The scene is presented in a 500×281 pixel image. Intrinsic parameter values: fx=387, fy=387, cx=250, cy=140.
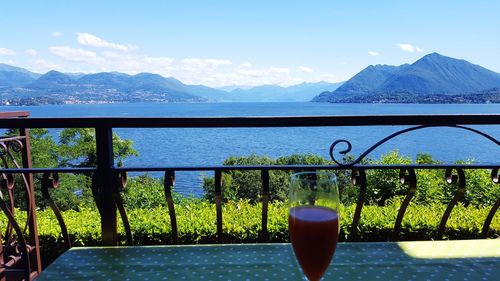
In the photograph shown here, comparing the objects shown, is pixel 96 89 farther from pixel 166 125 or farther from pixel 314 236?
pixel 314 236

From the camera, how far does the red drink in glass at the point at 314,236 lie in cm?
56

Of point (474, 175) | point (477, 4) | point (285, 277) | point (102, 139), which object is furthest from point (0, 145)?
point (477, 4)

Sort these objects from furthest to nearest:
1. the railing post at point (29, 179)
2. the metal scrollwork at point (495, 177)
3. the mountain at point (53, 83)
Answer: the mountain at point (53, 83) < the railing post at point (29, 179) < the metal scrollwork at point (495, 177)

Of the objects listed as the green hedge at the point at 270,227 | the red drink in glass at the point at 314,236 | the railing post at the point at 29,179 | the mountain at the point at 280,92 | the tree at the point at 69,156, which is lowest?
the tree at the point at 69,156

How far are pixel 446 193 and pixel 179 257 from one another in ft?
26.6

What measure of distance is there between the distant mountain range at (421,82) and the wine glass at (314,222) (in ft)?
194

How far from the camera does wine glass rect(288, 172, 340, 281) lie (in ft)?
1.86

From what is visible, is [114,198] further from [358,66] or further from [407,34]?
[358,66]

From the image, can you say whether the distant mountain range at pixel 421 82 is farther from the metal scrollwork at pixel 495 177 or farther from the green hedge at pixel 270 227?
the metal scrollwork at pixel 495 177

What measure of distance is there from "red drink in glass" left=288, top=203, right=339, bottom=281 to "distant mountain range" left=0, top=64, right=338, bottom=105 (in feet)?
206

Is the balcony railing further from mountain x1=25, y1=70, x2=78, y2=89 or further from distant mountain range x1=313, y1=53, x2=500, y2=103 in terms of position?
mountain x1=25, y1=70, x2=78, y2=89

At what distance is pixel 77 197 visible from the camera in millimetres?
13875

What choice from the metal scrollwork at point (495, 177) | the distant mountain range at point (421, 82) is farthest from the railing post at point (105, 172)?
the distant mountain range at point (421, 82)

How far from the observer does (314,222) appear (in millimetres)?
565
